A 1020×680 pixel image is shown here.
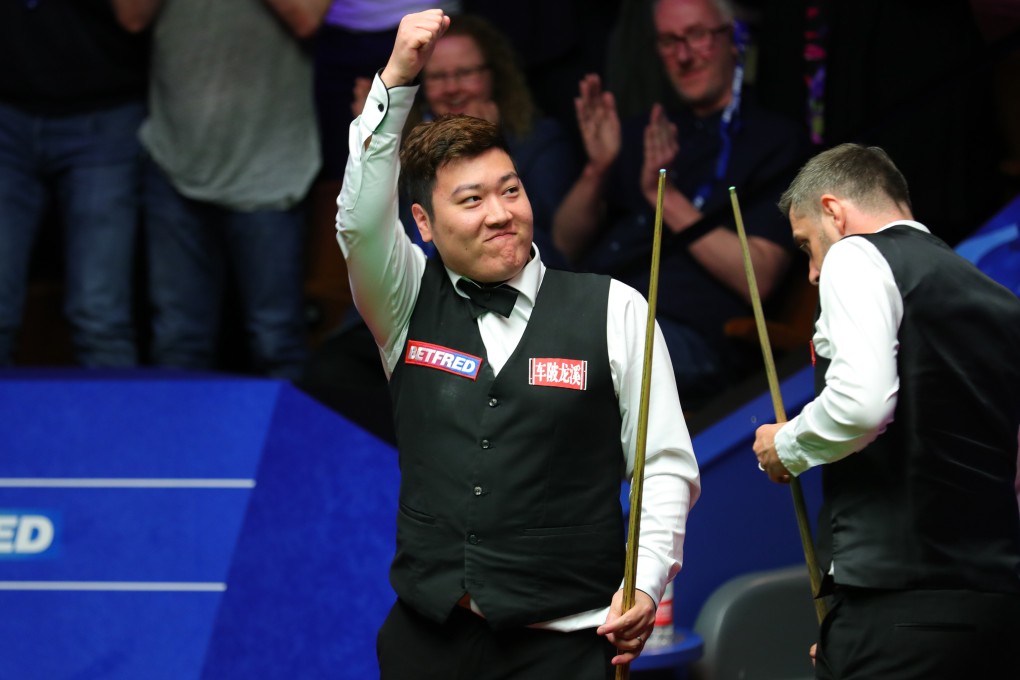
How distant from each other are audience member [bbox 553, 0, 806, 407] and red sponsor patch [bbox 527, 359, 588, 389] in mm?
1534

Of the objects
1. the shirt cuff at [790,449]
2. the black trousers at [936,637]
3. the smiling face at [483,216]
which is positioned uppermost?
the smiling face at [483,216]

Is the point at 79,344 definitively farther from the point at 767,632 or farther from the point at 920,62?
the point at 920,62

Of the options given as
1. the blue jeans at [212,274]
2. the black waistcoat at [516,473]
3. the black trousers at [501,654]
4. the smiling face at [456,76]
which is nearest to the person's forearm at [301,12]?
the smiling face at [456,76]

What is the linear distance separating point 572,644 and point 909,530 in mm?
563

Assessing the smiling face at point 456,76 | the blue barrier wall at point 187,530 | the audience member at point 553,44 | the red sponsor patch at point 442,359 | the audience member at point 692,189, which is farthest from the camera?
the audience member at point 553,44

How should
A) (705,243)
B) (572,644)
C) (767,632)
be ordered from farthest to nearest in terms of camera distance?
(705,243) < (767,632) < (572,644)

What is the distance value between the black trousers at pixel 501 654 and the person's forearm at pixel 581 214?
1874 millimetres

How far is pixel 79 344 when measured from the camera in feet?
12.9

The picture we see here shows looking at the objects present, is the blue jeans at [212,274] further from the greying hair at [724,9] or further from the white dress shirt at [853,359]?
the white dress shirt at [853,359]

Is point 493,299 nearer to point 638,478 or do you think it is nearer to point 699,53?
point 638,478

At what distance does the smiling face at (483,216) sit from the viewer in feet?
7.19

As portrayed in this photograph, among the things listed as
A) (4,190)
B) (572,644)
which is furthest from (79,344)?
(572,644)

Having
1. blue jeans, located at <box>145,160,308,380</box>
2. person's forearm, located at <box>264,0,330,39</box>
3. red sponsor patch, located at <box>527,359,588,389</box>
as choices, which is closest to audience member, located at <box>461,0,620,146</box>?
person's forearm, located at <box>264,0,330,39</box>

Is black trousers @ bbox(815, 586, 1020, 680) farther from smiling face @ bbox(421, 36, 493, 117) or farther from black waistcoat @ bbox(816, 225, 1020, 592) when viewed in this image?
smiling face @ bbox(421, 36, 493, 117)
